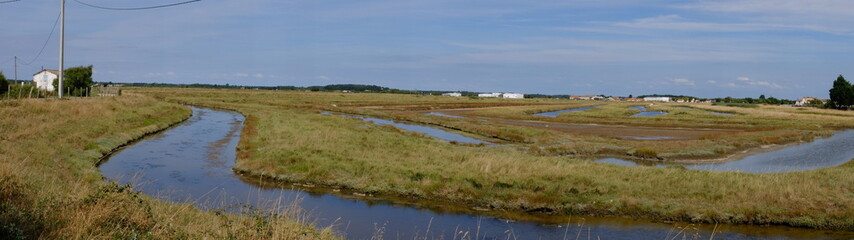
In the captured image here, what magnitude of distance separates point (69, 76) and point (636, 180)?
73428mm

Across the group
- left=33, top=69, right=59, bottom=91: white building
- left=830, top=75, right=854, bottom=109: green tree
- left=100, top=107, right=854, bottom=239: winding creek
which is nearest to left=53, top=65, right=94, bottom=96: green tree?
left=33, top=69, right=59, bottom=91: white building

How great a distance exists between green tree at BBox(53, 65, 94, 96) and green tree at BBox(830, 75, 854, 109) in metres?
151

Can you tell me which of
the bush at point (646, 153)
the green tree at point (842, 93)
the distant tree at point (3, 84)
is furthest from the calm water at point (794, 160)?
the green tree at point (842, 93)

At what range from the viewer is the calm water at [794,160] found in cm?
3201

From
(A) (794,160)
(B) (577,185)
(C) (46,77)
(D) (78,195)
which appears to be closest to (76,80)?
(C) (46,77)

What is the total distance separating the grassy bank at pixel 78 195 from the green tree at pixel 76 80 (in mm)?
36997

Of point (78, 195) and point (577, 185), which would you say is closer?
point (78, 195)

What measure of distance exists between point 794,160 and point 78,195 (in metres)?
39.9

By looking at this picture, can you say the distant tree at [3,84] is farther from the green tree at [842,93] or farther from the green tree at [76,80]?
the green tree at [842,93]

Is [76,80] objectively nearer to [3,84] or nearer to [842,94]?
[3,84]

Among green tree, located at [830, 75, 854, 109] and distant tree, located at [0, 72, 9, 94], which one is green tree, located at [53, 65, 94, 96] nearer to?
distant tree, located at [0, 72, 9, 94]

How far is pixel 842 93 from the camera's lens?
13188 centimetres

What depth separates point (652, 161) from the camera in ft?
115

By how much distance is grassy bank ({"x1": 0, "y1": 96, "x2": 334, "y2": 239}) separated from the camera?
840 centimetres
